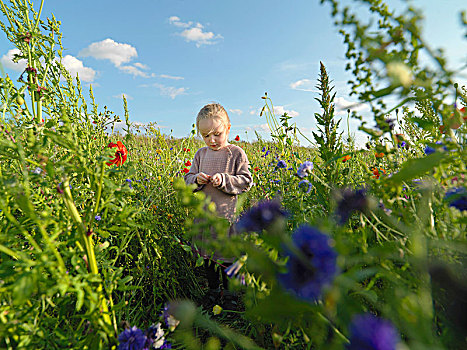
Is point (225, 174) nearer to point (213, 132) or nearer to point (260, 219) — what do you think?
point (213, 132)

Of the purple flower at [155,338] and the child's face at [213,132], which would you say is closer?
the purple flower at [155,338]

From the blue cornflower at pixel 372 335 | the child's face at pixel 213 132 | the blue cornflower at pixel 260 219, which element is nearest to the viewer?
the blue cornflower at pixel 372 335

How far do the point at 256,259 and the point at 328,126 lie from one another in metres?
0.99

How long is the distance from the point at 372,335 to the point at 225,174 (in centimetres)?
178

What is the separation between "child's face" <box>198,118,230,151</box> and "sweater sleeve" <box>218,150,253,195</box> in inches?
8.6

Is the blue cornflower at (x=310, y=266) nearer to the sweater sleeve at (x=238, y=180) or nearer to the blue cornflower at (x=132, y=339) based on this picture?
the blue cornflower at (x=132, y=339)

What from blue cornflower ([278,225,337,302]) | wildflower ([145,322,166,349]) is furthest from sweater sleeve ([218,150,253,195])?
blue cornflower ([278,225,337,302])

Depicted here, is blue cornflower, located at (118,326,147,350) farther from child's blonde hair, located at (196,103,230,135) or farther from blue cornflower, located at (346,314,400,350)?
child's blonde hair, located at (196,103,230,135)

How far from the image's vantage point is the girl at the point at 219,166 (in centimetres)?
206

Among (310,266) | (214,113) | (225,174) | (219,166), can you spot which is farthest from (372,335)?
(214,113)

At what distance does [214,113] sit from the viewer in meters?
2.24

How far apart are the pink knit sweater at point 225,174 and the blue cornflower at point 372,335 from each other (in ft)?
5.54

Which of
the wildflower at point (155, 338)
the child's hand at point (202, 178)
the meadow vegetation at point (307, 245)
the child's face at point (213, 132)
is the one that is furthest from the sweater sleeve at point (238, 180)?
the wildflower at point (155, 338)

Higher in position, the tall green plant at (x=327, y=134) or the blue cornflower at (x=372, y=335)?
the tall green plant at (x=327, y=134)
